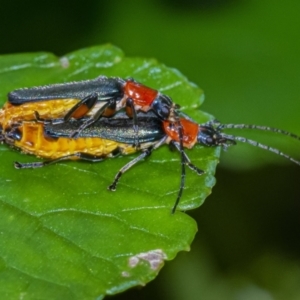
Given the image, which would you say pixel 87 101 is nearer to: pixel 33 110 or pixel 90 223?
pixel 33 110

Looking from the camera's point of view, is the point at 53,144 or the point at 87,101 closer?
the point at 53,144

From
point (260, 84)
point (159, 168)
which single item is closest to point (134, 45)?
point (260, 84)

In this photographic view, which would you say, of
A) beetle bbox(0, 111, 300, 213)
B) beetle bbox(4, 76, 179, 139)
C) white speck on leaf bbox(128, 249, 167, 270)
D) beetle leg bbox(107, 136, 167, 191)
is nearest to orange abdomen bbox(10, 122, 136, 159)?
beetle bbox(0, 111, 300, 213)

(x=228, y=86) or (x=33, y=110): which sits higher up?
(x=33, y=110)

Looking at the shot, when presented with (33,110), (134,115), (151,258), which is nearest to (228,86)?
(134,115)

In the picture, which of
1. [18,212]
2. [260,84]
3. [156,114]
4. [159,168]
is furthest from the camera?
[260,84]

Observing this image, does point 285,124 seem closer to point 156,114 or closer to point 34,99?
point 156,114

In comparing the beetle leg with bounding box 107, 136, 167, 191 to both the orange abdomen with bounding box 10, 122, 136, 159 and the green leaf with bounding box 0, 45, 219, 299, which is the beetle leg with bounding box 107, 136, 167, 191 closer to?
the green leaf with bounding box 0, 45, 219, 299
